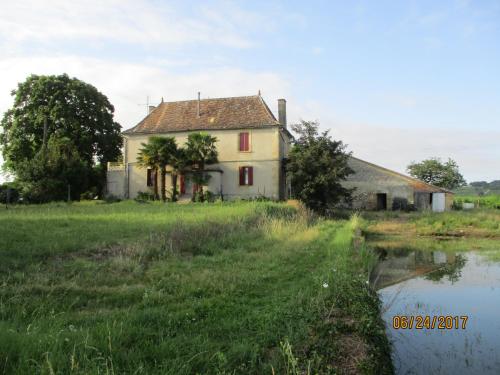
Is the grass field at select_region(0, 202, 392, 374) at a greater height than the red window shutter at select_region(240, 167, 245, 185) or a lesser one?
lesser

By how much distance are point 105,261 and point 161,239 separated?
232cm

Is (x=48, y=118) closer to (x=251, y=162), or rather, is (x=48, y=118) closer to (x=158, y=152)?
(x=158, y=152)

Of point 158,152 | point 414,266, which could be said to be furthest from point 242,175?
point 414,266

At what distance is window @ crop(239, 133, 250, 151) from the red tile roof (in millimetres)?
642

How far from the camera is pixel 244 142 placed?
3097 centimetres

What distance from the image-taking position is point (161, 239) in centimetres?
1080

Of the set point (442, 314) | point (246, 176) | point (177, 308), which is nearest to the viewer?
point (177, 308)

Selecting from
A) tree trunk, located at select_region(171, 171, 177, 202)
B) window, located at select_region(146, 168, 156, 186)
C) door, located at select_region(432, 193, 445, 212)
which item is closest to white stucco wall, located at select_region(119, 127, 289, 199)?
window, located at select_region(146, 168, 156, 186)

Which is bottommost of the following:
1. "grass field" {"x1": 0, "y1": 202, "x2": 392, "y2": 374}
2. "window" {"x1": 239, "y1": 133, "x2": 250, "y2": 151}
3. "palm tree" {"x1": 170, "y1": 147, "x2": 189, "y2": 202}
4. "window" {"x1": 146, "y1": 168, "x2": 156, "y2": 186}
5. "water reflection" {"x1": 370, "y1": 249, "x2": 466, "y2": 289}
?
"water reflection" {"x1": 370, "y1": 249, "x2": 466, "y2": 289}

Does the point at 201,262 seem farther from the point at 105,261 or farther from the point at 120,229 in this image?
the point at 120,229

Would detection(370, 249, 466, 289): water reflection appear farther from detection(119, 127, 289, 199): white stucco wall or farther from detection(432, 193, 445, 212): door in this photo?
detection(432, 193, 445, 212): door

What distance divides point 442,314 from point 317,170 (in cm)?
1935

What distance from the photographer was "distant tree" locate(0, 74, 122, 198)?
114 feet

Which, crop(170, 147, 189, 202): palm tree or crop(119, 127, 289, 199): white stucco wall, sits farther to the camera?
crop(119, 127, 289, 199): white stucco wall
